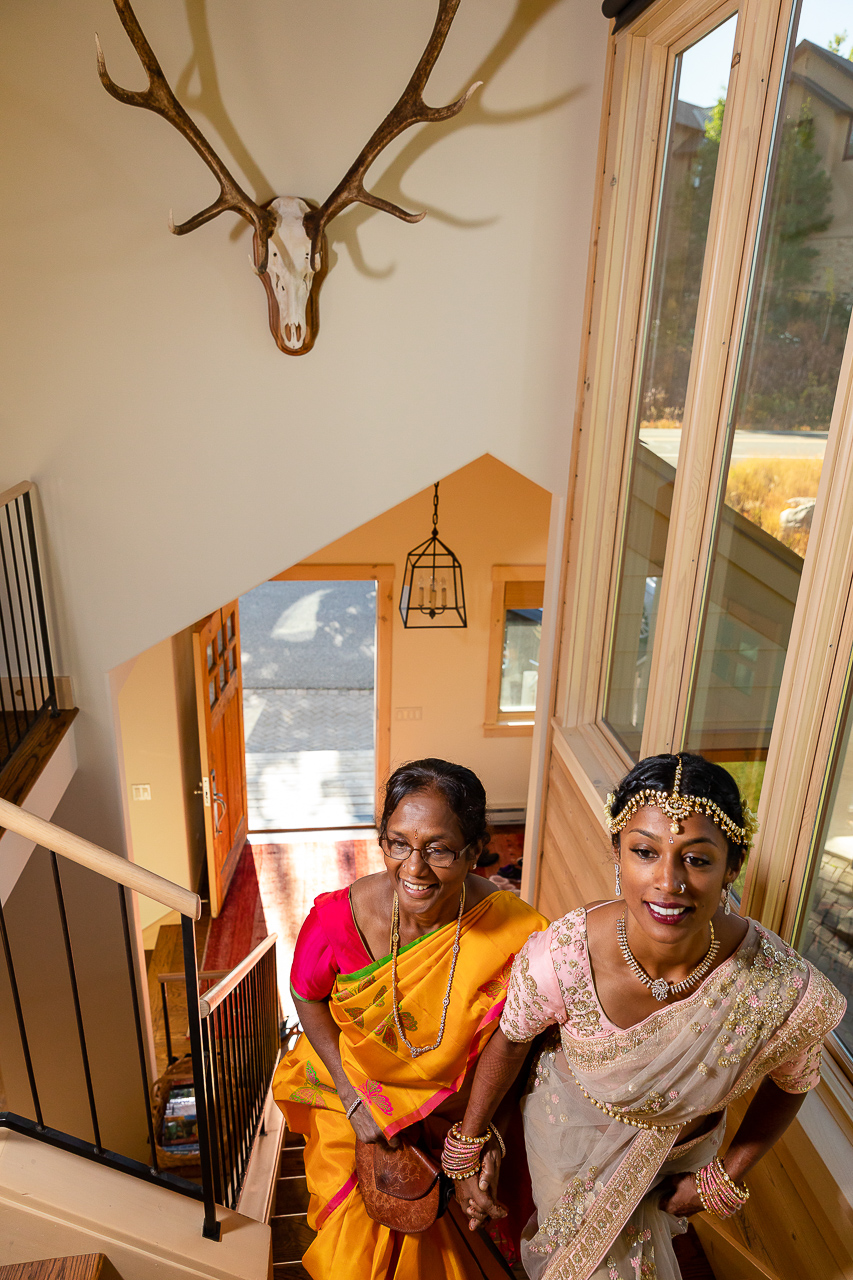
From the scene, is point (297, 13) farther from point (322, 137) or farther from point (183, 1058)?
point (183, 1058)

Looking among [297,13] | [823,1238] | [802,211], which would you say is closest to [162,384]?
[297,13]

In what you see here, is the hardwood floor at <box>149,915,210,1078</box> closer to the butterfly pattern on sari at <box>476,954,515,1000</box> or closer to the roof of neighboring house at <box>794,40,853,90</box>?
the butterfly pattern on sari at <box>476,954,515,1000</box>

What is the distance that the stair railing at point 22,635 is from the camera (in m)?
3.00

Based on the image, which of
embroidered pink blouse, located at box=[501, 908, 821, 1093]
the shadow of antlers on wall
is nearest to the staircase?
embroidered pink blouse, located at box=[501, 908, 821, 1093]

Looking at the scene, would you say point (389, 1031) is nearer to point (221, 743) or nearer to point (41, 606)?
point (41, 606)

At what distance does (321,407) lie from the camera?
121 inches

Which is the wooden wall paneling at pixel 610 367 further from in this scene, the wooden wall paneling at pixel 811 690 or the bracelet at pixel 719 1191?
the bracelet at pixel 719 1191

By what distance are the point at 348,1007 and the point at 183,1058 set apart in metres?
2.82

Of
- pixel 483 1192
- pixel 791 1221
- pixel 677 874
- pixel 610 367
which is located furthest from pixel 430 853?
pixel 610 367

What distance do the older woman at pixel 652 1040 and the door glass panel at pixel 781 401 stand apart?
70 cm

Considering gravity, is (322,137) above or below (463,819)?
above

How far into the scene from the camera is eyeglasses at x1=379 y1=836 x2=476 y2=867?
5.78ft

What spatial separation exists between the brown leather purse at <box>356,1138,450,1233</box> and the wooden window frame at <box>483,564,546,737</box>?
4.53 m

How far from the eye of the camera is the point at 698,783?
136 centimetres
